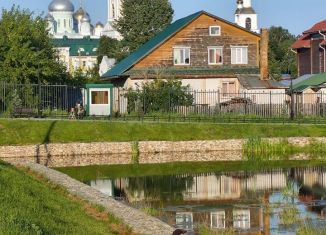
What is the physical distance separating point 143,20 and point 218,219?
260 feet

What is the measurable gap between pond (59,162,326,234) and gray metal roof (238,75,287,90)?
22.7 m

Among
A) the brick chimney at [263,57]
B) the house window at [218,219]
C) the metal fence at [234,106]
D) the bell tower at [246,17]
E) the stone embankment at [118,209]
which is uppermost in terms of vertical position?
the bell tower at [246,17]

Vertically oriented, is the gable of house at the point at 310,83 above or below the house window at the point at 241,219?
above

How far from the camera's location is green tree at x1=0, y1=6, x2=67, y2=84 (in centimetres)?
6319

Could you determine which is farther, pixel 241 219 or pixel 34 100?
pixel 34 100

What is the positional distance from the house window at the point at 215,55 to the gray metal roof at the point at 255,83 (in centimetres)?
250

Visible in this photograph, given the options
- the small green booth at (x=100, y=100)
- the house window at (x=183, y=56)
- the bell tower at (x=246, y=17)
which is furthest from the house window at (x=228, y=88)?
the bell tower at (x=246, y=17)

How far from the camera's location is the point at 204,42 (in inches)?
2581

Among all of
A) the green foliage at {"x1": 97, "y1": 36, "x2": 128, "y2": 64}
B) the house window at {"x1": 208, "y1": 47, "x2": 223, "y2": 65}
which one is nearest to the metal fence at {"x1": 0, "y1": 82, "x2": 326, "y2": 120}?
the house window at {"x1": 208, "y1": 47, "x2": 223, "y2": 65}

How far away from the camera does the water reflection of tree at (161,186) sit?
93.7 ft

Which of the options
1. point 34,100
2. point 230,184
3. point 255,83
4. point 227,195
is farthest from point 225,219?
point 255,83

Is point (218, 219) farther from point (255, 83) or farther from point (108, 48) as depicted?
point (108, 48)

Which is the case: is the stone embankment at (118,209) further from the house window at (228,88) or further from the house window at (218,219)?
the house window at (228,88)

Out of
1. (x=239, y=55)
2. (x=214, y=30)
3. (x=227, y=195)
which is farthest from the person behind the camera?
(x=239, y=55)
